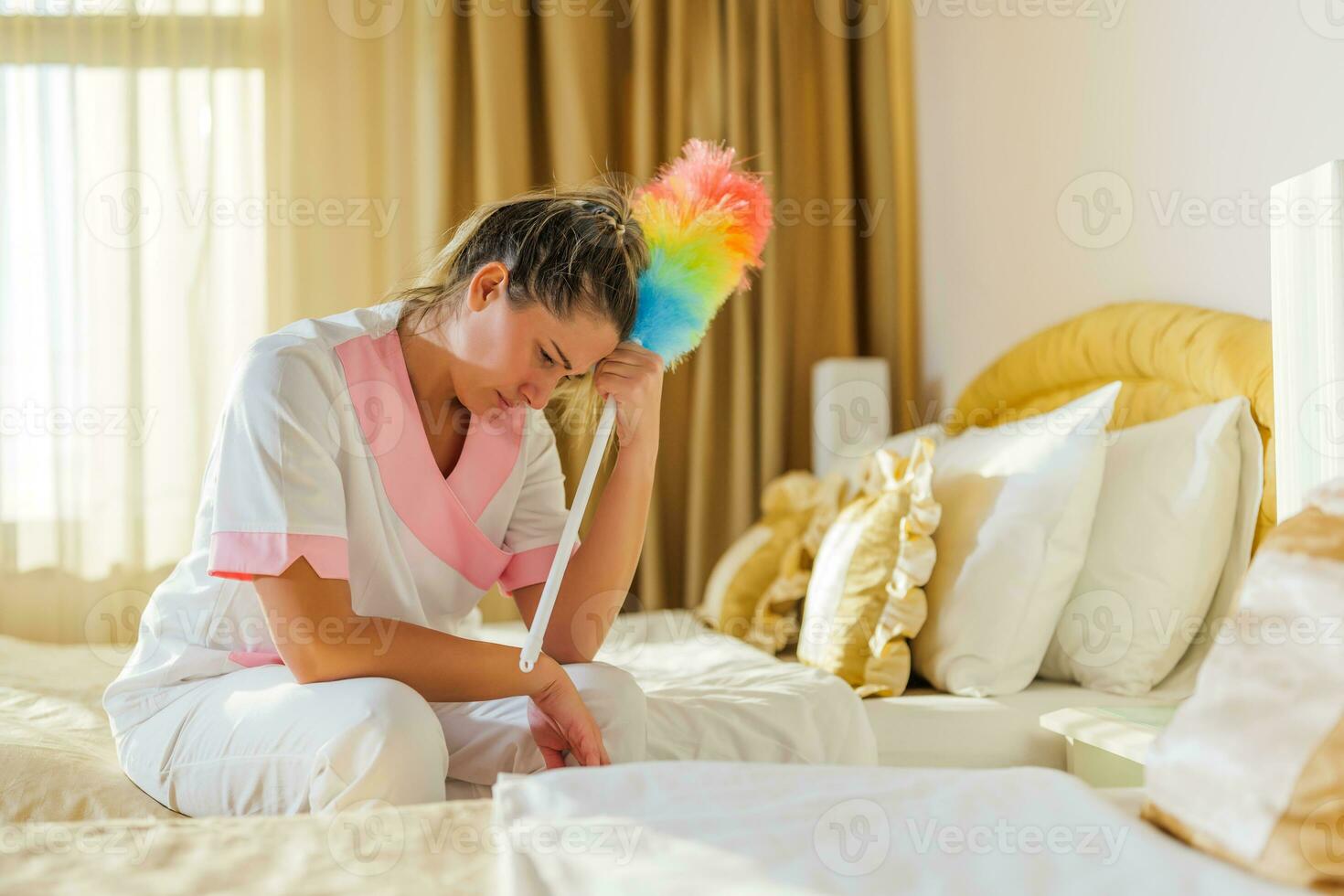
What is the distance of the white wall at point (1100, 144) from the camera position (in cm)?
164

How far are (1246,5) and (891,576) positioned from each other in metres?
1.07

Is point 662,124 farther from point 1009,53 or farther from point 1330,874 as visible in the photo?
point 1330,874

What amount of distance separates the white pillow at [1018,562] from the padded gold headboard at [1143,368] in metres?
0.13

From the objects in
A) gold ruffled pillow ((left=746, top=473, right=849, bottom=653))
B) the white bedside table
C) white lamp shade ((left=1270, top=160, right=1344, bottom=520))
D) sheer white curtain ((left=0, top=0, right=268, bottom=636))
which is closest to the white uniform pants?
the white bedside table

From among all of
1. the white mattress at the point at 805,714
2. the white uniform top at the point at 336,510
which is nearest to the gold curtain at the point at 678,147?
the white mattress at the point at 805,714

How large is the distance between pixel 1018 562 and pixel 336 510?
1.09 meters

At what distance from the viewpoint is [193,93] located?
285 centimetres

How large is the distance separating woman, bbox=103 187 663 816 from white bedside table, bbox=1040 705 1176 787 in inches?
24.0

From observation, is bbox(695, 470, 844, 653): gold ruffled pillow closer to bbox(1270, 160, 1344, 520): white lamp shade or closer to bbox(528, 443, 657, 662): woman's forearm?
bbox(528, 443, 657, 662): woman's forearm

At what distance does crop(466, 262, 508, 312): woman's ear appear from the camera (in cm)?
126

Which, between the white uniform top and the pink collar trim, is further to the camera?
the pink collar trim

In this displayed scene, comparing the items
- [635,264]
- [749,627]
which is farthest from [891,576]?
[635,264]

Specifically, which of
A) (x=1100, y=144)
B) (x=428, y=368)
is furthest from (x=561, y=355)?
(x=1100, y=144)

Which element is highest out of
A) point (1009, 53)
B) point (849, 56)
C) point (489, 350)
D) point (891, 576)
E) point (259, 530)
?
point (849, 56)
